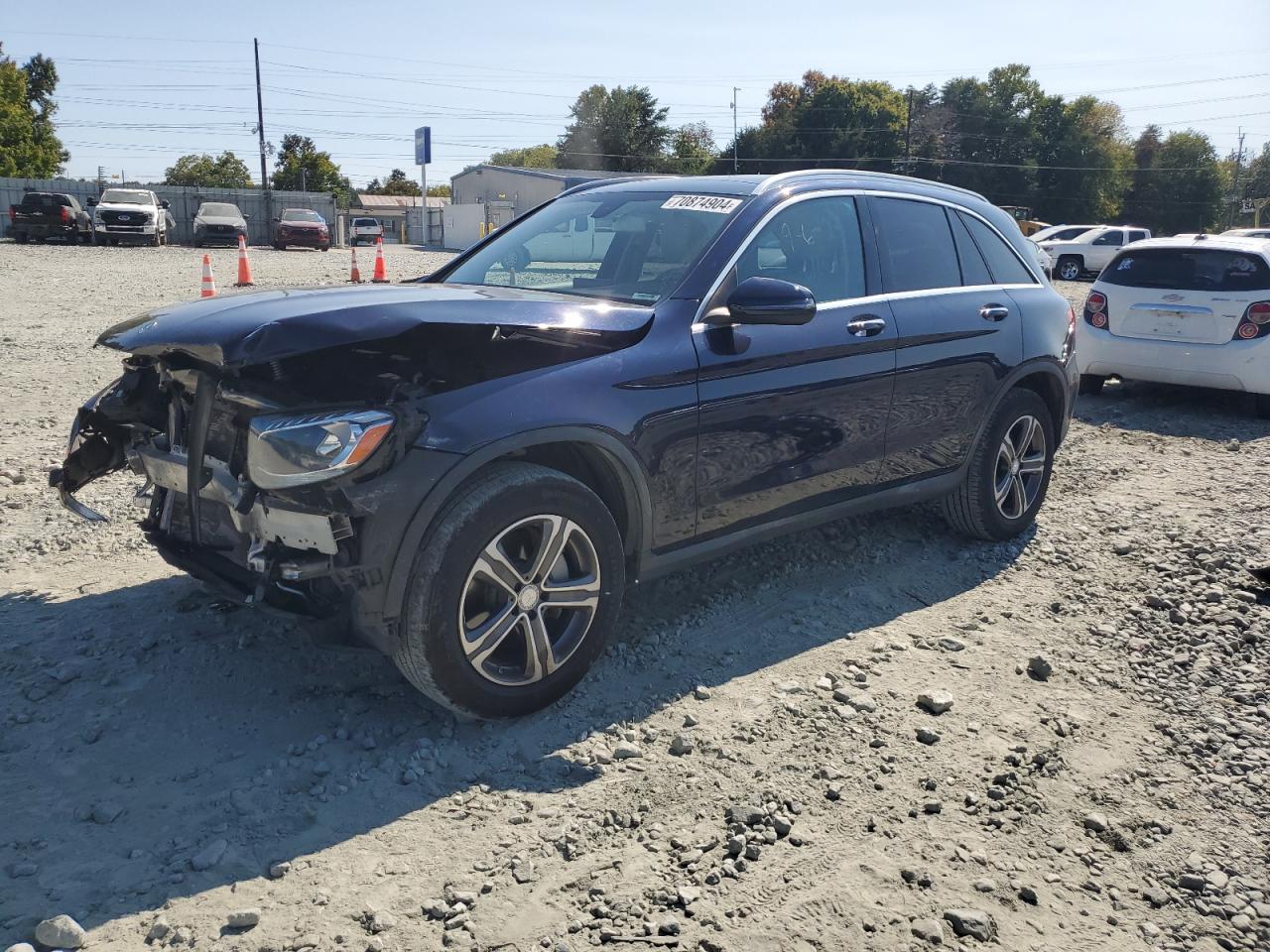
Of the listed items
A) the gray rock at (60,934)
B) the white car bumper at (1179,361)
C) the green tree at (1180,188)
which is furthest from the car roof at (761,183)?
the green tree at (1180,188)

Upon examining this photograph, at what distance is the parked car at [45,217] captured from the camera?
3294 centimetres

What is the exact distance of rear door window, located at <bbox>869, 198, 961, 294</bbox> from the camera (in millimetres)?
4898

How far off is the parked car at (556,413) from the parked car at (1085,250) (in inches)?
1216

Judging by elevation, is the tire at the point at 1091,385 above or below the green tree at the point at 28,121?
below

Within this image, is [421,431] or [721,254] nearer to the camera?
[421,431]

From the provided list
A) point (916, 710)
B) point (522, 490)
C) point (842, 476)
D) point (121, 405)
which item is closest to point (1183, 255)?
point (842, 476)

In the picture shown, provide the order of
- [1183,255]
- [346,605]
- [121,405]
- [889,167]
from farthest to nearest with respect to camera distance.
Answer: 1. [889,167]
2. [1183,255]
3. [121,405]
4. [346,605]

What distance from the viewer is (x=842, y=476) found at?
4.63 m

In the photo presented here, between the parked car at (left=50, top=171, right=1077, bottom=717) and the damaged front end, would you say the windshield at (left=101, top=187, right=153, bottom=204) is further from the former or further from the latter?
the damaged front end

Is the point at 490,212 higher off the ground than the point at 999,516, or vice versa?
the point at 490,212

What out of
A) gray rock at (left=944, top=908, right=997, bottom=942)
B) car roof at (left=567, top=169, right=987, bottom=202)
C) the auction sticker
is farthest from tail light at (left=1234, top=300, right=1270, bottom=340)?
gray rock at (left=944, top=908, right=997, bottom=942)

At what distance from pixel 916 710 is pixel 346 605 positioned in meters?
2.07

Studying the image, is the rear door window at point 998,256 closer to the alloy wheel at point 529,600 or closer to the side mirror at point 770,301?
the side mirror at point 770,301

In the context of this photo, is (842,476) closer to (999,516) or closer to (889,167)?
(999,516)
